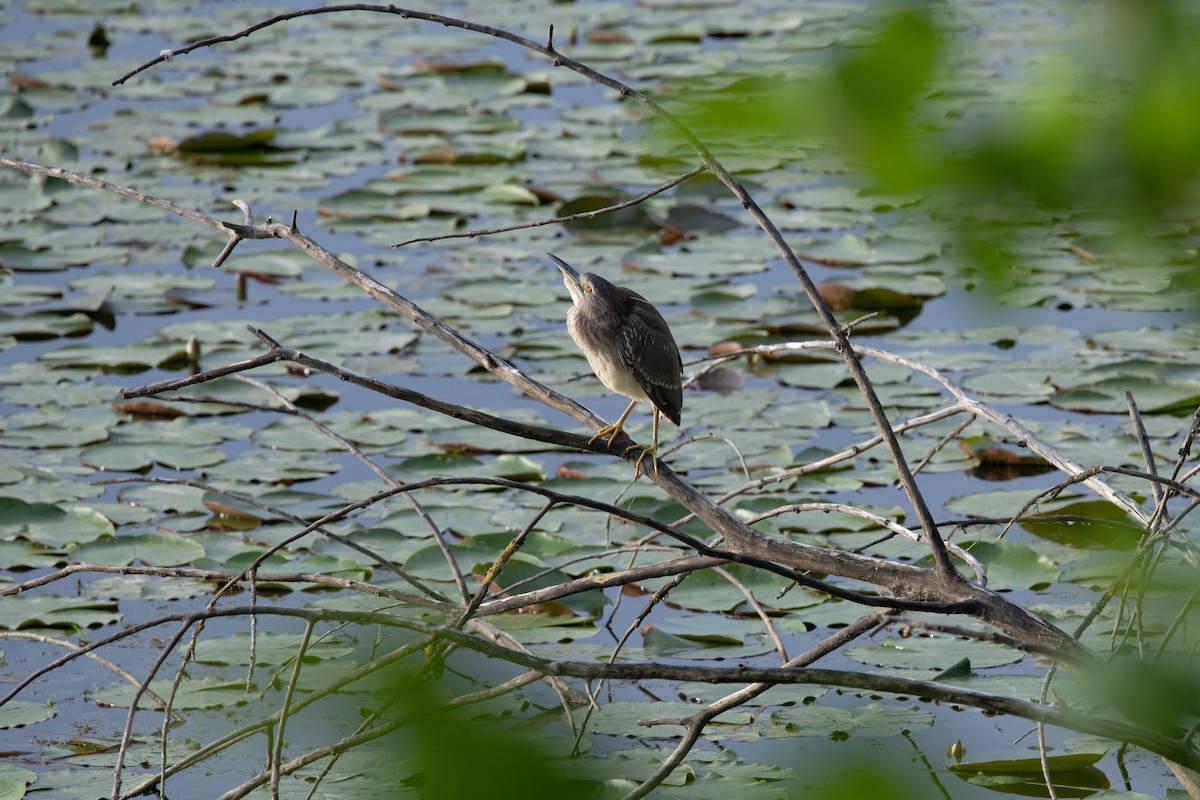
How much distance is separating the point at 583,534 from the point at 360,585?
1658 mm

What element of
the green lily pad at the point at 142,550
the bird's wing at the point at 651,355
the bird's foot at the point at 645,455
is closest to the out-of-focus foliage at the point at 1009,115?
the bird's foot at the point at 645,455

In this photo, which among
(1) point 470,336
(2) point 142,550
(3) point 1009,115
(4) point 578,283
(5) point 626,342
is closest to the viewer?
(3) point 1009,115

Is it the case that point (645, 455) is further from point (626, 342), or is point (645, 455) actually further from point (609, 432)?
point (626, 342)

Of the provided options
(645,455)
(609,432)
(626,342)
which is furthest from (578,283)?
(645,455)

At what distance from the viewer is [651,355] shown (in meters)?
3.23

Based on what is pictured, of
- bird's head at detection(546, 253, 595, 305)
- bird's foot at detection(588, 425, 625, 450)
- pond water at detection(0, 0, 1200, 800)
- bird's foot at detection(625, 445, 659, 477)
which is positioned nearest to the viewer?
bird's foot at detection(625, 445, 659, 477)

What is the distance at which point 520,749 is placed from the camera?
2.26ft

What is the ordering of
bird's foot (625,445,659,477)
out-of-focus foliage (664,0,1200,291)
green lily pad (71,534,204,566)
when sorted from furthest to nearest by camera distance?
1. green lily pad (71,534,204,566)
2. bird's foot (625,445,659,477)
3. out-of-focus foliage (664,0,1200,291)

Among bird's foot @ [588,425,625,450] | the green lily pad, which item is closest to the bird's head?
bird's foot @ [588,425,625,450]

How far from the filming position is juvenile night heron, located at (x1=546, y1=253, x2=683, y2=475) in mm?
3225

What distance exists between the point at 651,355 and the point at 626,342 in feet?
0.23

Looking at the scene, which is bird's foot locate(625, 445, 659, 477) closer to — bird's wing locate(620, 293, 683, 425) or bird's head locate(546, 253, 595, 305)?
bird's wing locate(620, 293, 683, 425)

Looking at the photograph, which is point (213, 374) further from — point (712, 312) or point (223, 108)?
point (223, 108)

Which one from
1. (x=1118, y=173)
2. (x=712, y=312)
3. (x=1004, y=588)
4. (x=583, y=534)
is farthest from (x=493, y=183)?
(x=1118, y=173)
